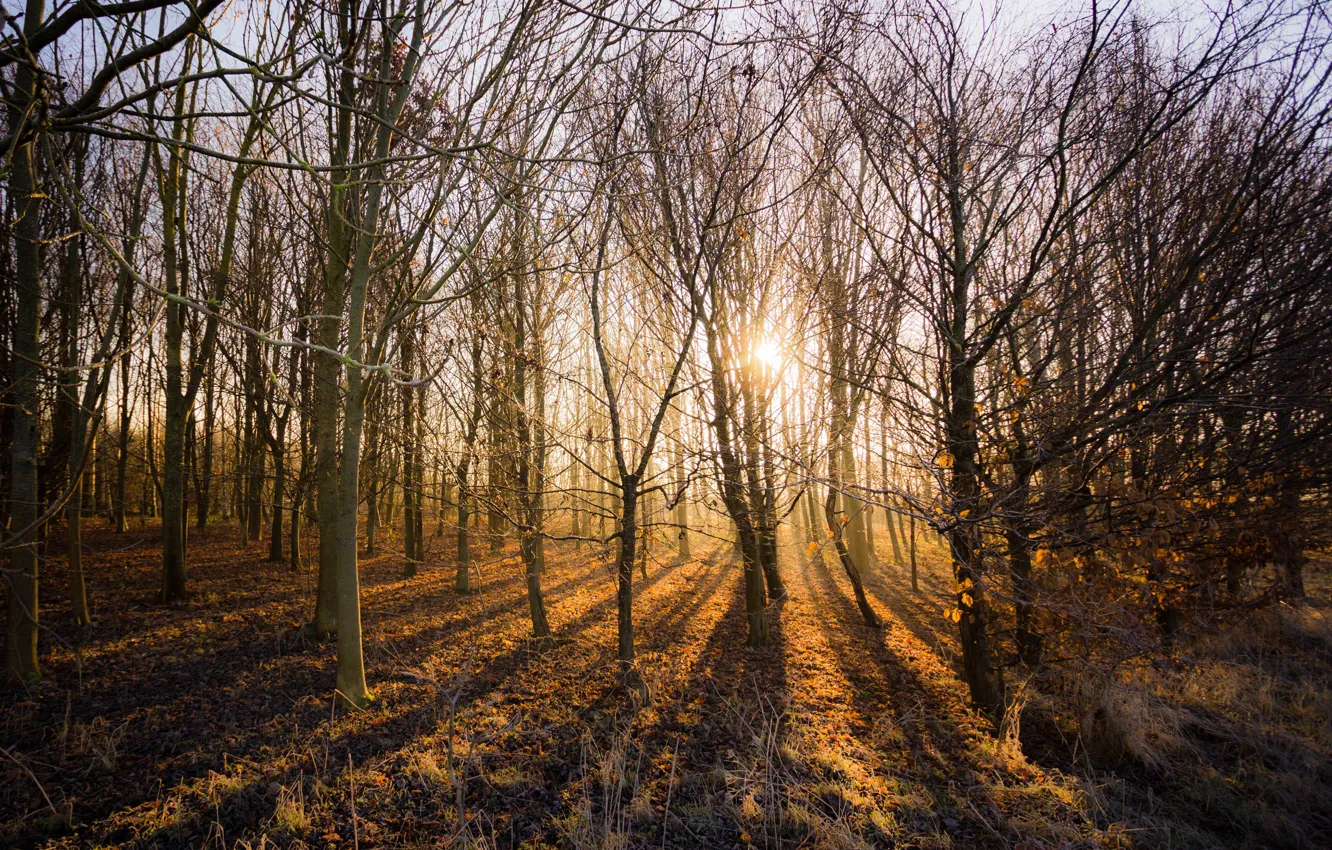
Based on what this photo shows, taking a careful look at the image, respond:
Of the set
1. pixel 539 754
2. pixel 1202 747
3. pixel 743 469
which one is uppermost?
pixel 743 469

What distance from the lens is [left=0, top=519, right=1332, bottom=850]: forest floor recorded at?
11.6ft

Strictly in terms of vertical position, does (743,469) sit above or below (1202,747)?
above

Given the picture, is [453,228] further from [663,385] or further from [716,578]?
[716,578]

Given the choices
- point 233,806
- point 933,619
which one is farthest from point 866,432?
point 233,806

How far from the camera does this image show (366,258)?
471 centimetres

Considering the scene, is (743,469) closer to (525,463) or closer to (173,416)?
(525,463)

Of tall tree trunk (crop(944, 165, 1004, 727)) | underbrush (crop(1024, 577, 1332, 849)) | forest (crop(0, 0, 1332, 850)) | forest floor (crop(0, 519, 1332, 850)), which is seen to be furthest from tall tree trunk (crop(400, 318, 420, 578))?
underbrush (crop(1024, 577, 1332, 849))

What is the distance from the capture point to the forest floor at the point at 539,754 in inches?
139

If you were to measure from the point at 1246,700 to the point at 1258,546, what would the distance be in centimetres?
308

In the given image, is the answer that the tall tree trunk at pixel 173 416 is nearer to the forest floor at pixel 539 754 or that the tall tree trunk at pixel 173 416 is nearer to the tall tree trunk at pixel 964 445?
the forest floor at pixel 539 754

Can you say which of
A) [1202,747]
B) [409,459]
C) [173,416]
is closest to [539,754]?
[1202,747]

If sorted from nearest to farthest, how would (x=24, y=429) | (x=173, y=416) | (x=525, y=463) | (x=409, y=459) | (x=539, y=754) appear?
(x=539, y=754) → (x=24, y=429) → (x=525, y=463) → (x=173, y=416) → (x=409, y=459)

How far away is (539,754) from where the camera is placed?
14.5 ft

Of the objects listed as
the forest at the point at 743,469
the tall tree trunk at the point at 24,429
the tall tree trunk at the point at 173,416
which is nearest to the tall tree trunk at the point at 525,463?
the forest at the point at 743,469
